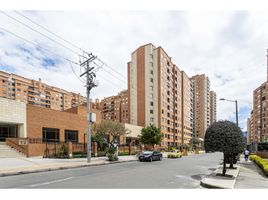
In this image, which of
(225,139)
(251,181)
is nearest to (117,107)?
(225,139)

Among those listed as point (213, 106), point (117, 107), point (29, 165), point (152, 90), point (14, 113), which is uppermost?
point (152, 90)

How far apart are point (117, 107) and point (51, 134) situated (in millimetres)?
76909

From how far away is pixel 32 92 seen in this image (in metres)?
96.0

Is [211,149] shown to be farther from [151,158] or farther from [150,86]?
[150,86]

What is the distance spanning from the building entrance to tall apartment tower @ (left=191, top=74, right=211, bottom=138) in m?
110

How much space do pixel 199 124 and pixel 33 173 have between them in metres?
128

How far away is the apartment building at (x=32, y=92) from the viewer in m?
87.9

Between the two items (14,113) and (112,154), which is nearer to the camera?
(112,154)

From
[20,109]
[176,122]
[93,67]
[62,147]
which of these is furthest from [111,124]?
[176,122]

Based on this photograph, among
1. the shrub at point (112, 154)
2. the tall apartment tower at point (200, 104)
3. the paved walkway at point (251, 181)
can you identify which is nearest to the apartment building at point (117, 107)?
the tall apartment tower at point (200, 104)

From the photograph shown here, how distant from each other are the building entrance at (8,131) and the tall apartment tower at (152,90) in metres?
42.8

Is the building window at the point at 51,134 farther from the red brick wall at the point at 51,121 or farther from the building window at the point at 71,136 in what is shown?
the building window at the point at 71,136

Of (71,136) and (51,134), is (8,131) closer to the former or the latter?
(51,134)

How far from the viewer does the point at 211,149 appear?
11.6 meters
